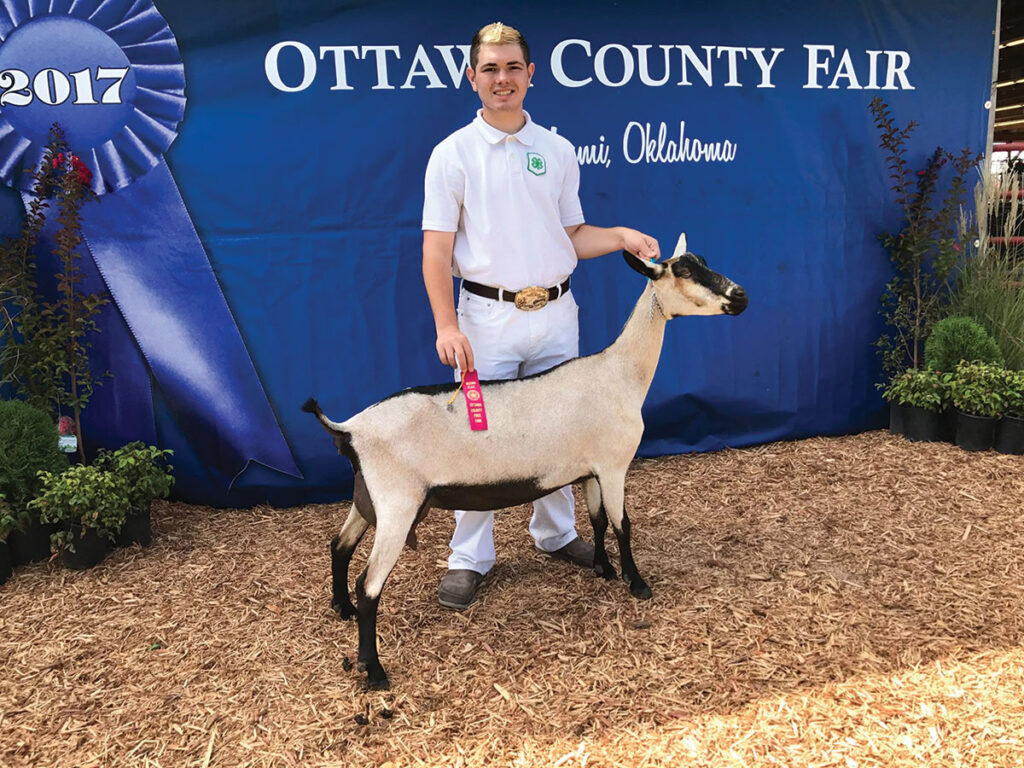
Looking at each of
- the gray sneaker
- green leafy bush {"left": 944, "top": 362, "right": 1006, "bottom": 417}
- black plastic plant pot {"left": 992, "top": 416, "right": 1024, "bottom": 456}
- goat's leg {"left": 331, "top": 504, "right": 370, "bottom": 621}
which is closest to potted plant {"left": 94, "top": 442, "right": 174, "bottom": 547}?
goat's leg {"left": 331, "top": 504, "right": 370, "bottom": 621}

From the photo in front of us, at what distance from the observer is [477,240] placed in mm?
3031

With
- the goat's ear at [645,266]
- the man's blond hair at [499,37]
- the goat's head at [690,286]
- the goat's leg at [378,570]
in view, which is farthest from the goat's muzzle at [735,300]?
the goat's leg at [378,570]

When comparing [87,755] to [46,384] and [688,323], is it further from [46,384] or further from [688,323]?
[688,323]

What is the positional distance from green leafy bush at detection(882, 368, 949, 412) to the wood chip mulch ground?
0.84m

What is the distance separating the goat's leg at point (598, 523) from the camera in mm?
3252

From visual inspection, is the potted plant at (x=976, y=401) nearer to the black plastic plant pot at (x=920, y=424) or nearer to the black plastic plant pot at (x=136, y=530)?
the black plastic plant pot at (x=920, y=424)

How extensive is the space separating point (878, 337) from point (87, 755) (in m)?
5.34

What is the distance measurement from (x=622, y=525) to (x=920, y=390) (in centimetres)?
315

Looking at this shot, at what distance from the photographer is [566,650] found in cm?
293

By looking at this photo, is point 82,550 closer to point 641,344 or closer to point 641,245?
point 641,344

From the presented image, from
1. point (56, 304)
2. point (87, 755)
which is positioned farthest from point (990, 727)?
point (56, 304)

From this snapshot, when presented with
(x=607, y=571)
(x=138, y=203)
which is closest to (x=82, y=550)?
(x=138, y=203)

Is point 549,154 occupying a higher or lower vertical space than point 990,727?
higher

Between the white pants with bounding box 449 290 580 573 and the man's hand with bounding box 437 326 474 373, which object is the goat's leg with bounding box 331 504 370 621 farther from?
the man's hand with bounding box 437 326 474 373
